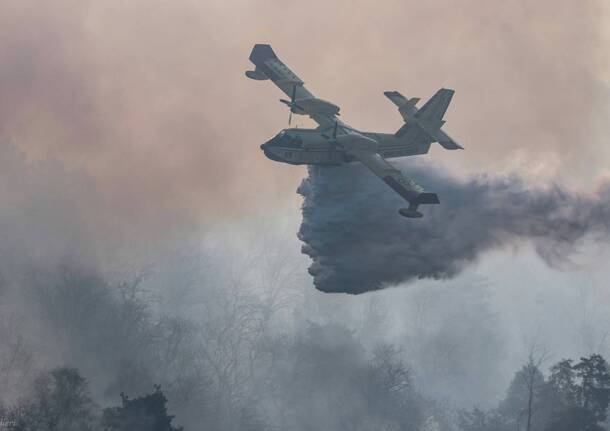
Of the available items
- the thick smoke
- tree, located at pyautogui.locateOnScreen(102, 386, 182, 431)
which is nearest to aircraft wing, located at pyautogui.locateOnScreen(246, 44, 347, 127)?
the thick smoke

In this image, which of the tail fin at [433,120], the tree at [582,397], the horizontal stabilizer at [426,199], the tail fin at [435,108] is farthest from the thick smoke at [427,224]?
the tree at [582,397]

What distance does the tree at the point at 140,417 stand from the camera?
66312 millimetres

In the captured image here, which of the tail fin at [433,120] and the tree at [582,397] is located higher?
the tail fin at [433,120]

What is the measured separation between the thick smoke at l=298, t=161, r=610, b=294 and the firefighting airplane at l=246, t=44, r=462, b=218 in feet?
6.66

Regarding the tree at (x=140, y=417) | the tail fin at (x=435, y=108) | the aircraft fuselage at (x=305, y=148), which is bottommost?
the tree at (x=140, y=417)

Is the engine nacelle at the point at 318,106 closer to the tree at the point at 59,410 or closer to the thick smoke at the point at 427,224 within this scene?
the thick smoke at the point at 427,224

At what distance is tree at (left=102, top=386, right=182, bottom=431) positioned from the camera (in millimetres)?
66312

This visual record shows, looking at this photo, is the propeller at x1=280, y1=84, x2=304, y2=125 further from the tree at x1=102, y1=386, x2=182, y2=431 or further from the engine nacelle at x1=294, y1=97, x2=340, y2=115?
the tree at x1=102, y1=386, x2=182, y2=431

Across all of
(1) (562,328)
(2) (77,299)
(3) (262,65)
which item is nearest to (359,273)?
(3) (262,65)

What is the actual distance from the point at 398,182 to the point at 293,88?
14.7 m

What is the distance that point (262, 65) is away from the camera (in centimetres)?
7531

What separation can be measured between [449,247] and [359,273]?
22.5 feet

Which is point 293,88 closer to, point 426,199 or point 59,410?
point 426,199

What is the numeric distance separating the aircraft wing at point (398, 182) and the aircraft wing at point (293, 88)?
372cm
